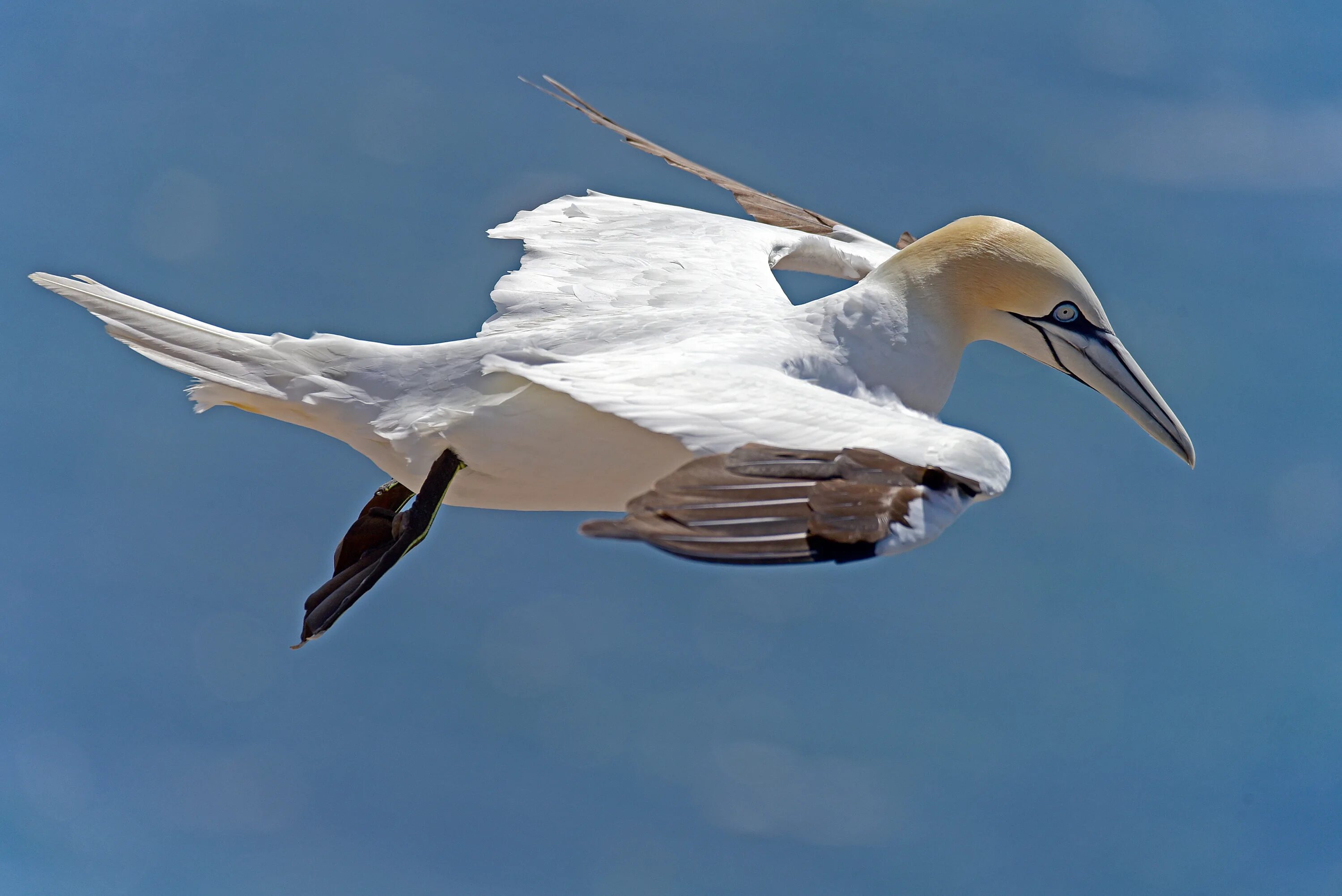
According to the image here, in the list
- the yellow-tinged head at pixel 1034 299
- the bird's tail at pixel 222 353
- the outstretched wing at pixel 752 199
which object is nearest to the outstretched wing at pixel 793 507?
the yellow-tinged head at pixel 1034 299

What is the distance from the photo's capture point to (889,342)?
5.20 meters

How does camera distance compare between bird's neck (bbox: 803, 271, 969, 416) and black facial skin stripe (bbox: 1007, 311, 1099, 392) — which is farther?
black facial skin stripe (bbox: 1007, 311, 1099, 392)

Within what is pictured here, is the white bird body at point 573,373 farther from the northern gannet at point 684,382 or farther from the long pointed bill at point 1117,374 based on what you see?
the long pointed bill at point 1117,374

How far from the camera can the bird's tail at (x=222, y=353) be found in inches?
198

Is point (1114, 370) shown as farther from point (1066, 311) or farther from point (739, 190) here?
point (739, 190)

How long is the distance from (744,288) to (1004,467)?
5.87ft

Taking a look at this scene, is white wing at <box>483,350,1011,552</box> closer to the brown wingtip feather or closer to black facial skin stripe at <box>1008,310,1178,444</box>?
black facial skin stripe at <box>1008,310,1178,444</box>

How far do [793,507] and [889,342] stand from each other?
5.55 ft

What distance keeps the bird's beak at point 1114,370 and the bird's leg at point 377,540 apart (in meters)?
2.32

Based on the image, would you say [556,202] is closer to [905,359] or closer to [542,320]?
[542,320]

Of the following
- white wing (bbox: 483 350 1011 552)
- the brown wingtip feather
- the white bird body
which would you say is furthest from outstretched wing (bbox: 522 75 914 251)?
white wing (bbox: 483 350 1011 552)

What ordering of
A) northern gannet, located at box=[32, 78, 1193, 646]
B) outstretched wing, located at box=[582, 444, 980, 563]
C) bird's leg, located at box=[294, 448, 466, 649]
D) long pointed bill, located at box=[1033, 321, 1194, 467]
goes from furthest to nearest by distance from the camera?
long pointed bill, located at box=[1033, 321, 1194, 467] → bird's leg, located at box=[294, 448, 466, 649] → northern gannet, located at box=[32, 78, 1193, 646] → outstretched wing, located at box=[582, 444, 980, 563]

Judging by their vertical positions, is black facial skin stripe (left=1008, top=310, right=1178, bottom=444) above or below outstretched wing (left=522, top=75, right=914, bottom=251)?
below

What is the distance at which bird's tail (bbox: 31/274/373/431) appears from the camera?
5.03 meters
